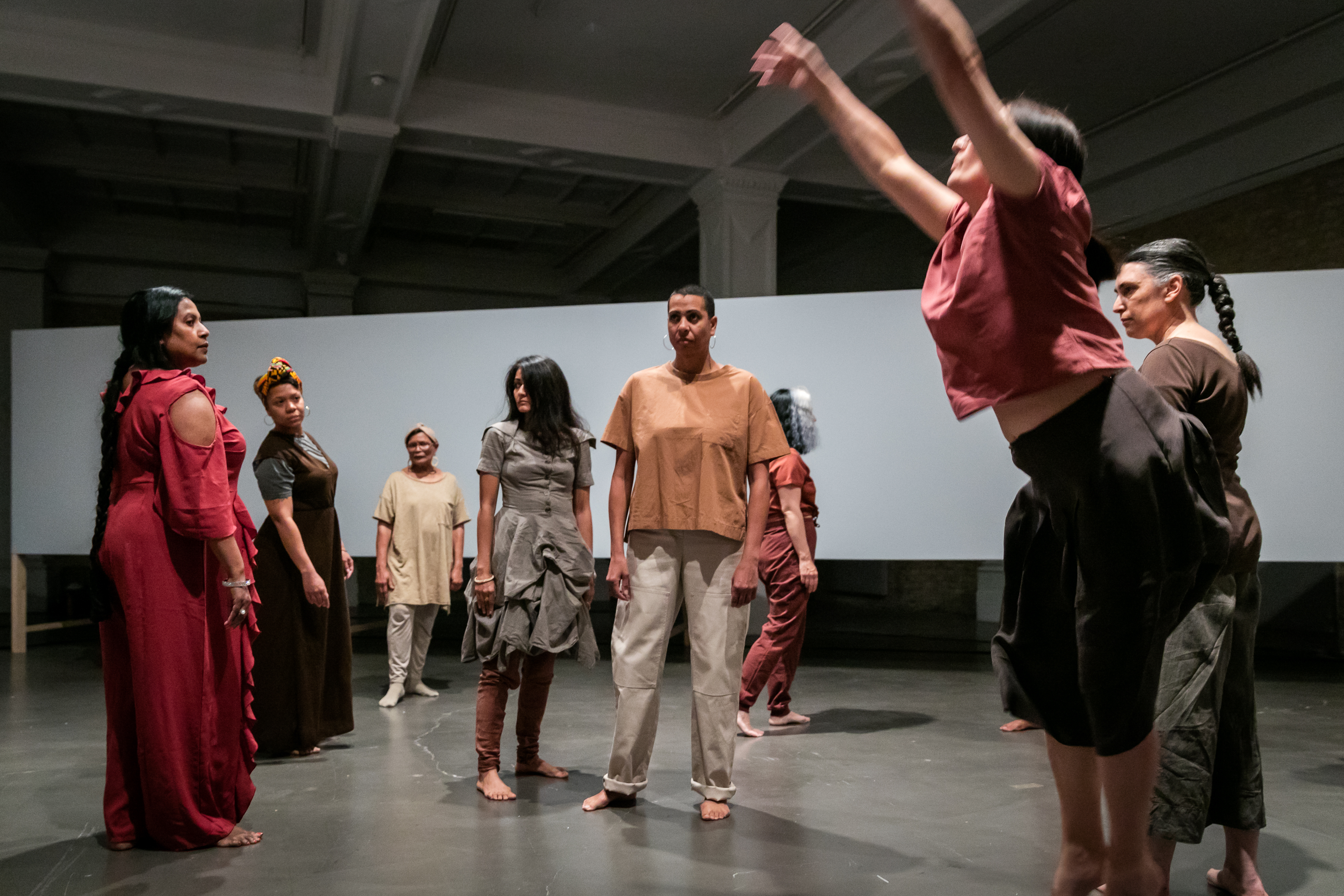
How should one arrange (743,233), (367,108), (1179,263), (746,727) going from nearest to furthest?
(1179,263)
(746,727)
(367,108)
(743,233)

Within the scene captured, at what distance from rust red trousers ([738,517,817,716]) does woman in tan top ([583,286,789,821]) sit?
111 cm

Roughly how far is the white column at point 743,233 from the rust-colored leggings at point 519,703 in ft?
16.4

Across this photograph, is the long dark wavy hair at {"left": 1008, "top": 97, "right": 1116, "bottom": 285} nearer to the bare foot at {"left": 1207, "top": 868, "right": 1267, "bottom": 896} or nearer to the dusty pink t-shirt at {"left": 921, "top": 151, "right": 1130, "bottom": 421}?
the dusty pink t-shirt at {"left": 921, "top": 151, "right": 1130, "bottom": 421}

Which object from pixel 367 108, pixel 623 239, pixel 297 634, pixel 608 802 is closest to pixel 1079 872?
pixel 608 802

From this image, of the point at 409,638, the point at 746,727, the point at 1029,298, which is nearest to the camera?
the point at 1029,298

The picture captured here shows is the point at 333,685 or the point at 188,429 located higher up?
the point at 188,429

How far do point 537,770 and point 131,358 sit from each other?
5.78ft

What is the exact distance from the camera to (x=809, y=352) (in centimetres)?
597

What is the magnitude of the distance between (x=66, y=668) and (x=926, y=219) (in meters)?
6.50

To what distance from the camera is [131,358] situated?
2549 mm

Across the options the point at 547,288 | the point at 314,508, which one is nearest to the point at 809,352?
the point at 314,508

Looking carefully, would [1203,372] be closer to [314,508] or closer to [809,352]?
[314,508]

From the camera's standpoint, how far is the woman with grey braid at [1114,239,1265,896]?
1890 millimetres

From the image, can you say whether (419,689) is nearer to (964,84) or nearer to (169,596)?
(169,596)
